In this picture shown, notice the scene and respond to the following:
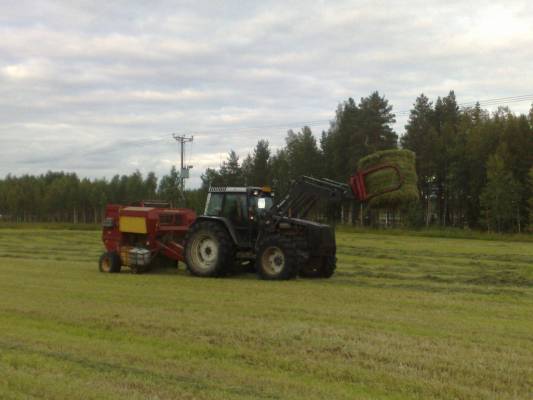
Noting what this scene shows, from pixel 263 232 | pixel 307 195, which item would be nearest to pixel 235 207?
pixel 263 232

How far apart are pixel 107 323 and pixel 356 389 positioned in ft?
13.2

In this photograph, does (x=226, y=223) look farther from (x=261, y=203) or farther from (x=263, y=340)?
(x=263, y=340)

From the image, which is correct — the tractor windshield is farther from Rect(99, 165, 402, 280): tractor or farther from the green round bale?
the green round bale

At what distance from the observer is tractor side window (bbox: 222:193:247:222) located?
1519cm

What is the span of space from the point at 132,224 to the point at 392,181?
6.66 meters

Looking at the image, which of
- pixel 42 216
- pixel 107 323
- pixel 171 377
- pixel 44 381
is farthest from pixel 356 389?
pixel 42 216

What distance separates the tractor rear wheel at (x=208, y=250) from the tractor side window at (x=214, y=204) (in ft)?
0.98

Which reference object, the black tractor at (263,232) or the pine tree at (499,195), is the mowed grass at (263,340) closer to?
the black tractor at (263,232)

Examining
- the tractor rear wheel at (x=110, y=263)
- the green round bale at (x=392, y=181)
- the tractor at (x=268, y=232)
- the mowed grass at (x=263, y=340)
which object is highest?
the green round bale at (x=392, y=181)

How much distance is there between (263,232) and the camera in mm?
14945

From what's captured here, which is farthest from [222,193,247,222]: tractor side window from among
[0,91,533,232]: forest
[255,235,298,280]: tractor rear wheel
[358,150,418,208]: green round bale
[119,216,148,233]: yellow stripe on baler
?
[0,91,533,232]: forest

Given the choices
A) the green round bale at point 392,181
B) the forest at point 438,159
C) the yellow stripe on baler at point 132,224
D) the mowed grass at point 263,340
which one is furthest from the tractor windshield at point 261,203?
the forest at point 438,159

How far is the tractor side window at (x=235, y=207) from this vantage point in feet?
49.8

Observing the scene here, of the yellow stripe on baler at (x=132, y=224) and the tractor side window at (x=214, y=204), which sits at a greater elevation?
the tractor side window at (x=214, y=204)
